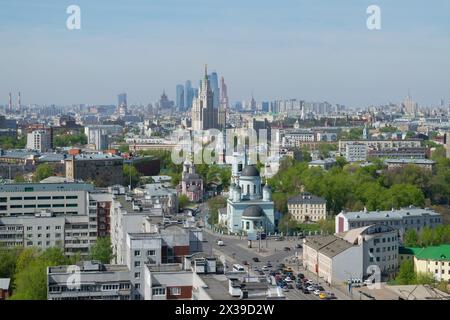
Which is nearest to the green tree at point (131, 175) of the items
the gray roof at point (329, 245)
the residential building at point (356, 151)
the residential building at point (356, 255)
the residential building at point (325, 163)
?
the residential building at point (325, 163)

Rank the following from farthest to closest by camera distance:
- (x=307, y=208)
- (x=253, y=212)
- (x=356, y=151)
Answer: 1. (x=356, y=151)
2. (x=307, y=208)
3. (x=253, y=212)

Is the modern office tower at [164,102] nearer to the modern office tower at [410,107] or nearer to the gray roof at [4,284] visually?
the modern office tower at [410,107]

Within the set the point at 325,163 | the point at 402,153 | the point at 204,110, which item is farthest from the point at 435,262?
the point at 204,110

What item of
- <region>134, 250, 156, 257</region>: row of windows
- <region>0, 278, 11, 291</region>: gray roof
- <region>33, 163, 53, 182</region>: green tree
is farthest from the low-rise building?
<region>33, 163, 53, 182</region>: green tree

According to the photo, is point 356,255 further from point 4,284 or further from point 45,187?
point 45,187

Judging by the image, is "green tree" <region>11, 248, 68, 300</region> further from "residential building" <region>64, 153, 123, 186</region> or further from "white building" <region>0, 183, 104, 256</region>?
"residential building" <region>64, 153, 123, 186</region>

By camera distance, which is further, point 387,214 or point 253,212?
point 253,212

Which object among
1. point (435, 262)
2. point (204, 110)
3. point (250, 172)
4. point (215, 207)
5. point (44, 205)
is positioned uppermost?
point (204, 110)
